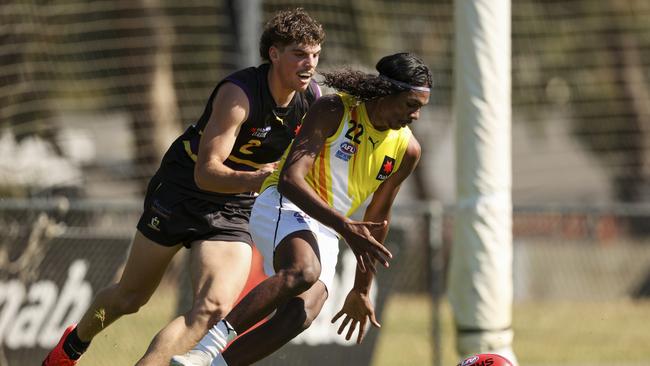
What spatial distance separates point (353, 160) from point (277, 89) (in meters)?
0.59

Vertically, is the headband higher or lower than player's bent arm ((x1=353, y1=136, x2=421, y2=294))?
higher

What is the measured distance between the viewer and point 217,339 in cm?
534

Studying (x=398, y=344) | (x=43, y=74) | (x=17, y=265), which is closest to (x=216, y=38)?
(x=43, y=74)

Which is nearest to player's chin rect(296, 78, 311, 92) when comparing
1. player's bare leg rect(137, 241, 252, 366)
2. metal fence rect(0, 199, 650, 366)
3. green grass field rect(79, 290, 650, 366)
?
player's bare leg rect(137, 241, 252, 366)

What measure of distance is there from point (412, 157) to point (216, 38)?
9.16 metres

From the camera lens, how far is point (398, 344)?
36.6 ft

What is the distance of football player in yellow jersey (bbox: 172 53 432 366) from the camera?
5.38 meters

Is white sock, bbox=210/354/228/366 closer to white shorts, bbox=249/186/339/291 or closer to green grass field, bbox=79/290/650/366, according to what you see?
white shorts, bbox=249/186/339/291

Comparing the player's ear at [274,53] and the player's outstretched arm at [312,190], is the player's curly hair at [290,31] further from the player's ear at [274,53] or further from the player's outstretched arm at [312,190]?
the player's outstretched arm at [312,190]

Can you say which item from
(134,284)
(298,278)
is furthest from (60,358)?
(298,278)

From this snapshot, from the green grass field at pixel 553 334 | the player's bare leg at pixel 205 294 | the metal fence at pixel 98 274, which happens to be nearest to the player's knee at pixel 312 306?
the player's bare leg at pixel 205 294

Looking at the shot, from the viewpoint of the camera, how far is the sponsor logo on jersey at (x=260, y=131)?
20.0 ft

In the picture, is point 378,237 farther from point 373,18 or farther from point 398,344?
point 373,18

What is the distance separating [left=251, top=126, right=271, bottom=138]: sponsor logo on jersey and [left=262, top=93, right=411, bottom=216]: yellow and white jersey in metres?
0.22
